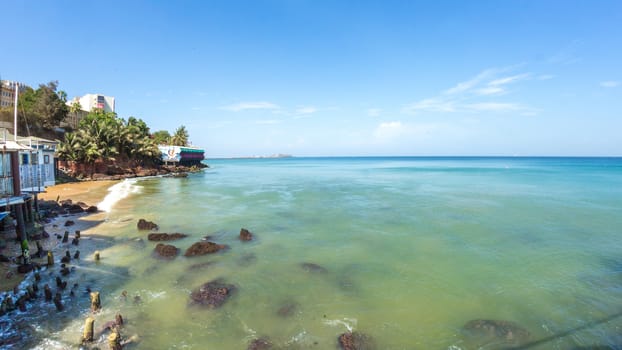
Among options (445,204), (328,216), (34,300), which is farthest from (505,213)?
(34,300)

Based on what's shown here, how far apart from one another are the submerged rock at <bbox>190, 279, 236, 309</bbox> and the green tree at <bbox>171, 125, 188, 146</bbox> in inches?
4000

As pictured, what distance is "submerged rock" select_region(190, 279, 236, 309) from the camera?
11.2 m

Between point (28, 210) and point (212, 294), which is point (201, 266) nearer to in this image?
point (212, 294)

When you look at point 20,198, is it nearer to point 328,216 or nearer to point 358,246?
point 358,246

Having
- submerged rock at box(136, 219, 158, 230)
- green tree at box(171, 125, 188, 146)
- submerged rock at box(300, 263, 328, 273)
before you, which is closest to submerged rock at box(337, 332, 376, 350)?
submerged rock at box(300, 263, 328, 273)

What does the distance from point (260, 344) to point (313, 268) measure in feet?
20.1

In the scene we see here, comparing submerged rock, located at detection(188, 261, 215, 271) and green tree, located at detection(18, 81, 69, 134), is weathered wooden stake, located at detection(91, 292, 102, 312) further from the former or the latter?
green tree, located at detection(18, 81, 69, 134)

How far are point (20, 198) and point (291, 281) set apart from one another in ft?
44.7

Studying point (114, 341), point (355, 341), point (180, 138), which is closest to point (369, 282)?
point (355, 341)

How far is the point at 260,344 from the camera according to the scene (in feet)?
29.3

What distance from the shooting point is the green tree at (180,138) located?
10438 cm

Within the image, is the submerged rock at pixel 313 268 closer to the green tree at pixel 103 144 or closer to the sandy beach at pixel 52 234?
the sandy beach at pixel 52 234

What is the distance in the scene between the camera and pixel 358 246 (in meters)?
18.7

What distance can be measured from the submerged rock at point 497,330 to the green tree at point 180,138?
108m
